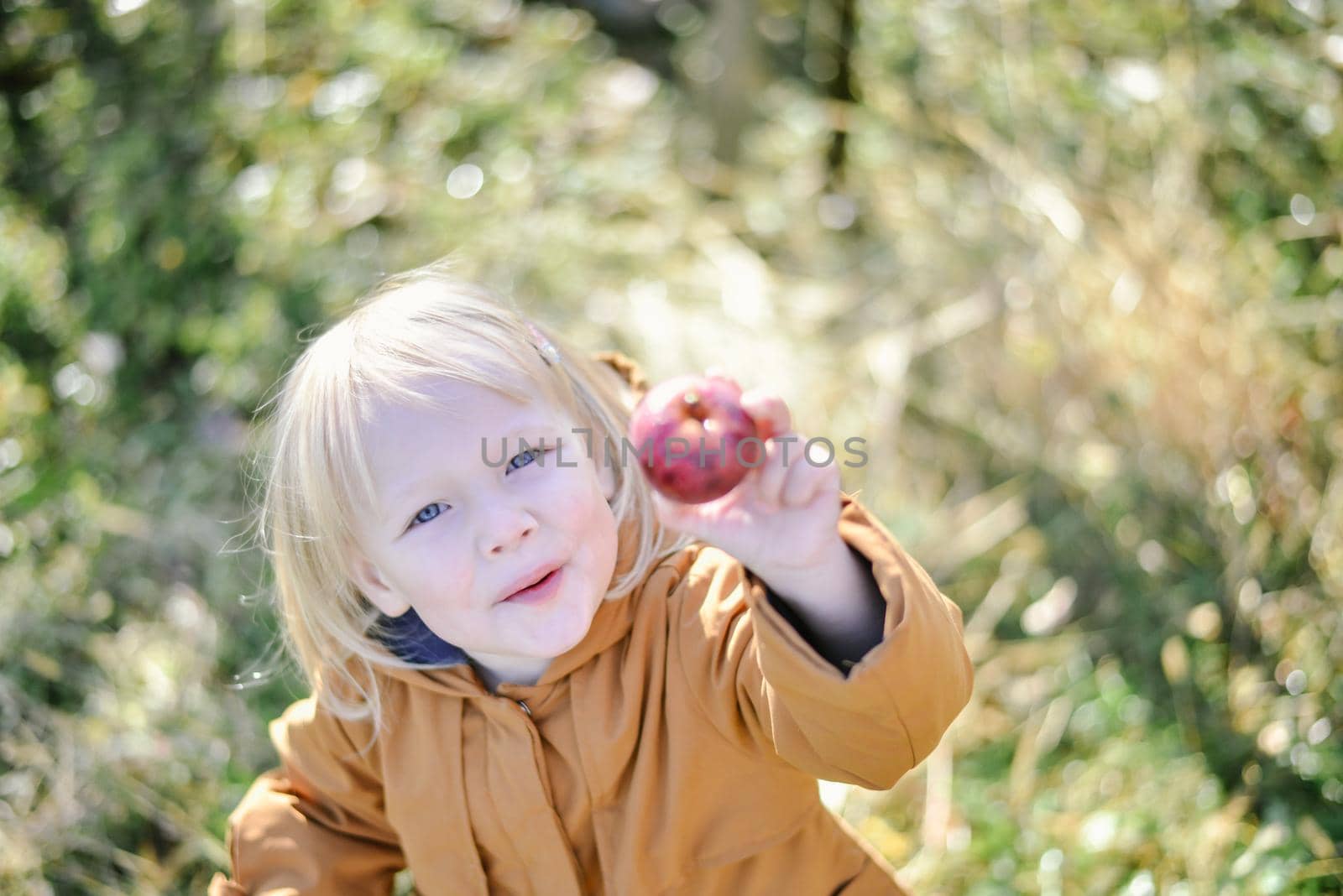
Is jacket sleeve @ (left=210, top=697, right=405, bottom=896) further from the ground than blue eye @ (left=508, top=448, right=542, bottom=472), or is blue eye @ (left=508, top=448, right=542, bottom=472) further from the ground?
blue eye @ (left=508, top=448, right=542, bottom=472)

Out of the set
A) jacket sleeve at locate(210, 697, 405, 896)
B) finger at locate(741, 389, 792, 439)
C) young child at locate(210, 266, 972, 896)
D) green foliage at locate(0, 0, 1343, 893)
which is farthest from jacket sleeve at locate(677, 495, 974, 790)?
green foliage at locate(0, 0, 1343, 893)

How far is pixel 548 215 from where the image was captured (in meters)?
4.18

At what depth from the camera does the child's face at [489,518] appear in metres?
1.59

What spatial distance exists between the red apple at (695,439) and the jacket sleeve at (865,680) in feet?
0.42

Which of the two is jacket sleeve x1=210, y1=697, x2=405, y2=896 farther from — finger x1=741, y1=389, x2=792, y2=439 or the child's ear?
finger x1=741, y1=389, x2=792, y2=439

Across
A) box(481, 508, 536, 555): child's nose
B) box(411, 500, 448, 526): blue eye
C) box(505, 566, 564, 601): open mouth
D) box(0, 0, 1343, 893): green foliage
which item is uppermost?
box(481, 508, 536, 555): child's nose

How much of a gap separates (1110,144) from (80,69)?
385cm

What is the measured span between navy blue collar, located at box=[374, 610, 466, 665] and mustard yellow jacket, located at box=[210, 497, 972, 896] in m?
0.02

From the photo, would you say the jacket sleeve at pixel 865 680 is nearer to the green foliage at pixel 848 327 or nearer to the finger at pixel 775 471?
the finger at pixel 775 471

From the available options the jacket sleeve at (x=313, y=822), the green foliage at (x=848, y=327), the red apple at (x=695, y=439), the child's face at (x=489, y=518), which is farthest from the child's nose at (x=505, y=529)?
the green foliage at (x=848, y=327)

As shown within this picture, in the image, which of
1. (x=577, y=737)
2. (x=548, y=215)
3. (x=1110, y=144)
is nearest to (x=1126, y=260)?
(x=1110, y=144)

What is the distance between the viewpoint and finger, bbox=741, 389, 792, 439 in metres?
1.51

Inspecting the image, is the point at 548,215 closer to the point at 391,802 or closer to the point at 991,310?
the point at 991,310

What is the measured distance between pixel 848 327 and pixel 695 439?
7.81ft
